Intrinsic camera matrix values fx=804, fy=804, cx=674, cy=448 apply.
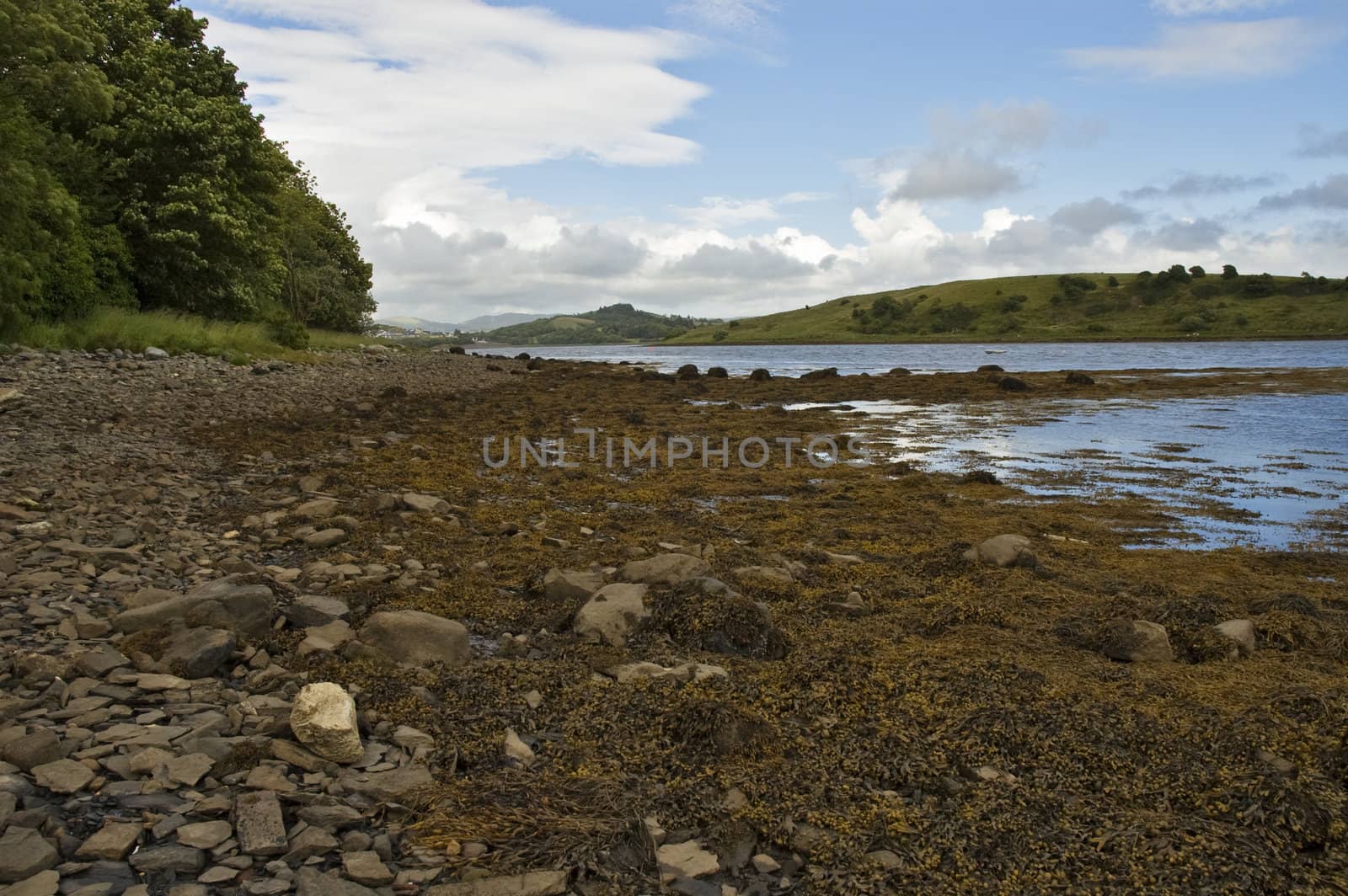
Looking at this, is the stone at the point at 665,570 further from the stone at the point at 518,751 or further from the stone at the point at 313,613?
the stone at the point at 518,751

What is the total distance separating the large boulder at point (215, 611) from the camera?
209 inches

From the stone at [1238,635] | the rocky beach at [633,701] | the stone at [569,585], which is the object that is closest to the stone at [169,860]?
the rocky beach at [633,701]

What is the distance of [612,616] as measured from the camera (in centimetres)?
616

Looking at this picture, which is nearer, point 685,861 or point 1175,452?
point 685,861

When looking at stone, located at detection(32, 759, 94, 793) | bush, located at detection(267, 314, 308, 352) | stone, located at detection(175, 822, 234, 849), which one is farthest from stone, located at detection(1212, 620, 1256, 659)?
bush, located at detection(267, 314, 308, 352)

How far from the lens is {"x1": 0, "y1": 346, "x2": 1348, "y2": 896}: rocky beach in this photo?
3355mm

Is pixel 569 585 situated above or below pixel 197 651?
below

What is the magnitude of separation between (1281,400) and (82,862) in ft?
120

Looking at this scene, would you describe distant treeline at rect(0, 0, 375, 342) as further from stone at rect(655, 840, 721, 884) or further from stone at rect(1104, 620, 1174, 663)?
stone at rect(1104, 620, 1174, 663)

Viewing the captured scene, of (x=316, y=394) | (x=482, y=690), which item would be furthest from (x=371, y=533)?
A: (x=316, y=394)

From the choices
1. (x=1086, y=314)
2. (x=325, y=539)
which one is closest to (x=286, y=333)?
(x=325, y=539)

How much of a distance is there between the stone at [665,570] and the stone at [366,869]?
12.7 feet

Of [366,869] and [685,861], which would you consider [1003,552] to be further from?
[366,869]

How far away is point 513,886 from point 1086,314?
145 m
